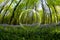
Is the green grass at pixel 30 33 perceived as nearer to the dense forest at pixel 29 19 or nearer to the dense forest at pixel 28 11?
the dense forest at pixel 29 19

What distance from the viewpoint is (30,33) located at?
124 inches

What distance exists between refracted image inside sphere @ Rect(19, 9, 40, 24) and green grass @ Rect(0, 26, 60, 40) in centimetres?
14

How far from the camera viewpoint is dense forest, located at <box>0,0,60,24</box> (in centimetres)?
320

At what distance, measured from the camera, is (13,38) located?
3.15 m

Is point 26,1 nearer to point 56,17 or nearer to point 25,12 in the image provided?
point 25,12

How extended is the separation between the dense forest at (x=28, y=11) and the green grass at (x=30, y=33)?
0.54 feet

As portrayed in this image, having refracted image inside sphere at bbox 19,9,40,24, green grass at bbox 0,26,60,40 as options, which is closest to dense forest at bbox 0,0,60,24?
refracted image inside sphere at bbox 19,9,40,24

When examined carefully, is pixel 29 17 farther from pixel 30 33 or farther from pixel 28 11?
pixel 30 33

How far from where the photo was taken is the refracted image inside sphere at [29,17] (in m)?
3.17

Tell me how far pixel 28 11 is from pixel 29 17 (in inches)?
5.5

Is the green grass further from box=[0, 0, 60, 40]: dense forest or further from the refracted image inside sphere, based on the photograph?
the refracted image inside sphere

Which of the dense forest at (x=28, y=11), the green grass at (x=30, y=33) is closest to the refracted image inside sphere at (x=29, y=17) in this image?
the dense forest at (x=28, y=11)

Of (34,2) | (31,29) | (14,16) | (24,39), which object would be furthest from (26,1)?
(24,39)

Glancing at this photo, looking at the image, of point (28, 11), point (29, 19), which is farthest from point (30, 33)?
point (28, 11)
